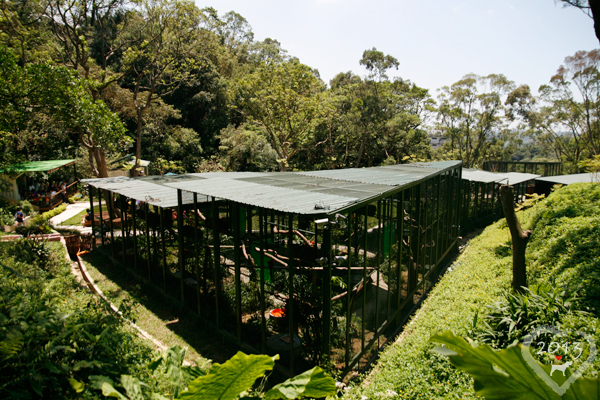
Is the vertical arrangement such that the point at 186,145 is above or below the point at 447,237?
above

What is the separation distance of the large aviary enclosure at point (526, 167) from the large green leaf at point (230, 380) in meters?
32.3

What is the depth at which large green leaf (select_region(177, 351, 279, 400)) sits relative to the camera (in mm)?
1414

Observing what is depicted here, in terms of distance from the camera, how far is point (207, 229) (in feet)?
24.3

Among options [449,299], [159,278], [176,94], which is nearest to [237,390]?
[449,299]

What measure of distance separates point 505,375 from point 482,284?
7.99 metres

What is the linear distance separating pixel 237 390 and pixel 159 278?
860 cm

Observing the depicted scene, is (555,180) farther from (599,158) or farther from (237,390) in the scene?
(237,390)

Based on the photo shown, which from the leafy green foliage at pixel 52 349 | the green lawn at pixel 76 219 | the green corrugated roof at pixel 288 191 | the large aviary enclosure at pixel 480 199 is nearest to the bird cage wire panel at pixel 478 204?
the large aviary enclosure at pixel 480 199

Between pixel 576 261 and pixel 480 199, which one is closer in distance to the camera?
pixel 576 261

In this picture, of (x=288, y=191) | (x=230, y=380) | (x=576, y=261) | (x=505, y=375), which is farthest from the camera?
(x=576, y=261)

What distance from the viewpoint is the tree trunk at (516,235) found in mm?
5934

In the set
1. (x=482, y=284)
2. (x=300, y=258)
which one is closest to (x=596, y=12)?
(x=482, y=284)

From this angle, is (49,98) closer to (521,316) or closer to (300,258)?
(300,258)

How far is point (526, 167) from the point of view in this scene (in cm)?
3022
